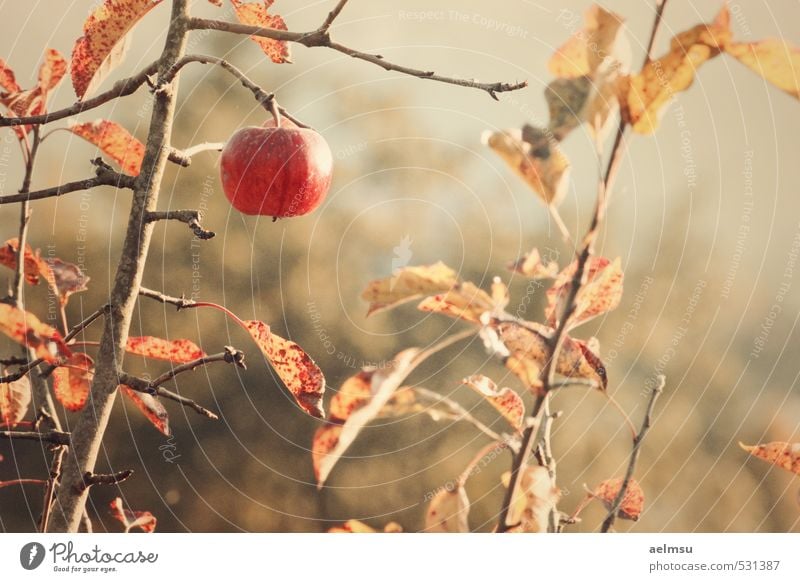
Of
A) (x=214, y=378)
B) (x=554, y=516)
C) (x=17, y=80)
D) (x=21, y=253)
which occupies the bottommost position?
(x=554, y=516)

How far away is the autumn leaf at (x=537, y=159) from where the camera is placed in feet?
2.00

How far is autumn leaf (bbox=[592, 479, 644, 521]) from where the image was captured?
0.67 meters

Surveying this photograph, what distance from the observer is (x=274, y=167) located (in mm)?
527

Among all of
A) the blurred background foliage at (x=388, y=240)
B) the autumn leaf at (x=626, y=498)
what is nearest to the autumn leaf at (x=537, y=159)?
the blurred background foliage at (x=388, y=240)

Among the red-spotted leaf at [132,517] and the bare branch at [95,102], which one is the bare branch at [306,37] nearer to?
the bare branch at [95,102]

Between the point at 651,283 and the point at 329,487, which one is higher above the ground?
the point at 651,283

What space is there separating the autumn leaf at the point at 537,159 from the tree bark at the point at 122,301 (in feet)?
0.82

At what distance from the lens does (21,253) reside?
0.57 m

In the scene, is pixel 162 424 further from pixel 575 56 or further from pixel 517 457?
pixel 575 56

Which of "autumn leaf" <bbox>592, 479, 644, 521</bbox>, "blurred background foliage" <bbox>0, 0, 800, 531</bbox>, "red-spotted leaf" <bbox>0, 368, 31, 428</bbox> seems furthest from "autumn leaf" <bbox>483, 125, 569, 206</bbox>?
"red-spotted leaf" <bbox>0, 368, 31, 428</bbox>

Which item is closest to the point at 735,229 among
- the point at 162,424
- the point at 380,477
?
the point at 380,477

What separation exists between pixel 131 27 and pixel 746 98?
0.55 m

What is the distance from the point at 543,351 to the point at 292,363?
18 cm
